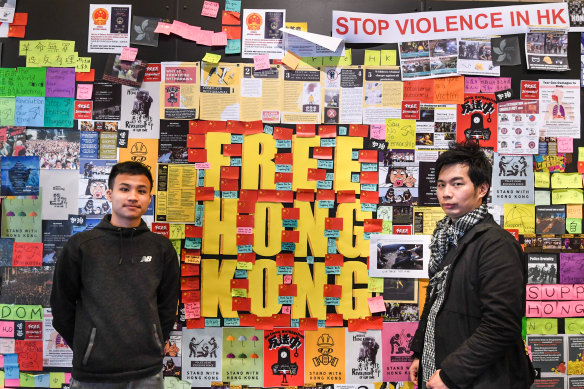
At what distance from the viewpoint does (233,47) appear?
101 inches

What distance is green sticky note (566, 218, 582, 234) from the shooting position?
2586 mm

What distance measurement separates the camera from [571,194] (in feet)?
8.48

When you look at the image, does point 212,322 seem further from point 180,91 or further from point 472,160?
point 472,160

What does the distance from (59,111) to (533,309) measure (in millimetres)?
3121

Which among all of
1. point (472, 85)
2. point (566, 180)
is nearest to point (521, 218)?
point (566, 180)

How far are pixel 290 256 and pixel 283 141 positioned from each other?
696 millimetres

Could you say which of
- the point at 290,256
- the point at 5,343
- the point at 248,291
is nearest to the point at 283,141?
the point at 290,256

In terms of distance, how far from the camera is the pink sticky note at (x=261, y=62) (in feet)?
8.39

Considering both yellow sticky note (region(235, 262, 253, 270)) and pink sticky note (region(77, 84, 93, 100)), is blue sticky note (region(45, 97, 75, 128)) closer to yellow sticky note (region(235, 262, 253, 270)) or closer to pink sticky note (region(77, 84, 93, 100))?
pink sticky note (region(77, 84, 93, 100))

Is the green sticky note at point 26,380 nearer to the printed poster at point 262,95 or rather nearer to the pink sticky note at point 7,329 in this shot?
the pink sticky note at point 7,329

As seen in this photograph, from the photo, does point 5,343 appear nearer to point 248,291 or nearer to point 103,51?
point 248,291

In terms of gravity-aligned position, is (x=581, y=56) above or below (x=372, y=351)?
above

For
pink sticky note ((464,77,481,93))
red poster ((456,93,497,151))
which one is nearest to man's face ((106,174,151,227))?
red poster ((456,93,497,151))

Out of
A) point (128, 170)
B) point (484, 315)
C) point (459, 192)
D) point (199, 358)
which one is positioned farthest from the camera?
point (199, 358)
